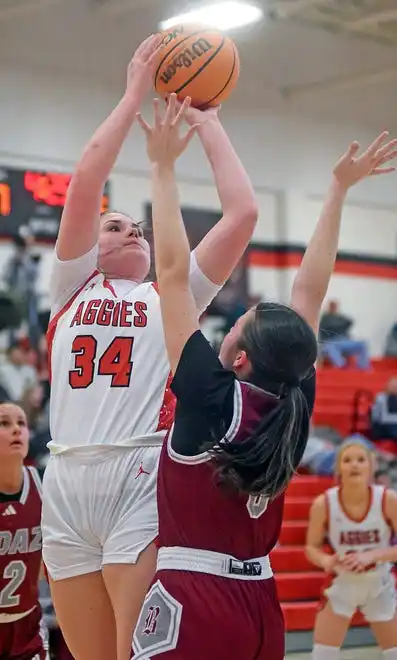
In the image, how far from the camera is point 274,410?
2.61 metres

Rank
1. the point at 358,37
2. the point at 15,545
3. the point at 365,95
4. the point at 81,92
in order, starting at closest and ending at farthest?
the point at 15,545, the point at 81,92, the point at 358,37, the point at 365,95

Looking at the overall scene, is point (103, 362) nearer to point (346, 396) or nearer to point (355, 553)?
point (355, 553)

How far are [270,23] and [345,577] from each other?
932 cm

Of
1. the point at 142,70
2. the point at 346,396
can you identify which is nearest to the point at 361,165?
the point at 142,70

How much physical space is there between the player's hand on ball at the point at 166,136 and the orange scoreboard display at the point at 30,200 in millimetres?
9783

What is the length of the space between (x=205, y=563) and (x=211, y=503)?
151mm

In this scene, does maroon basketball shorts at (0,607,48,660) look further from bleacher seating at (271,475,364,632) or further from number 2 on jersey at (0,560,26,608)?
bleacher seating at (271,475,364,632)

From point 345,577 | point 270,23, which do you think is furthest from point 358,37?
point 345,577

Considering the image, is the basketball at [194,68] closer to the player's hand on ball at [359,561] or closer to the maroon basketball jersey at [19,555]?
the maroon basketball jersey at [19,555]

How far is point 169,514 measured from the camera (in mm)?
2660

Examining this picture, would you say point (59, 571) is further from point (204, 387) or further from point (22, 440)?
point (22, 440)

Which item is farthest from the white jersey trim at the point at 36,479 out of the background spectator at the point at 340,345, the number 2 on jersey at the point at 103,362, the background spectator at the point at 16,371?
the background spectator at the point at 340,345

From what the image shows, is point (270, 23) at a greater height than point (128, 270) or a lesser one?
greater

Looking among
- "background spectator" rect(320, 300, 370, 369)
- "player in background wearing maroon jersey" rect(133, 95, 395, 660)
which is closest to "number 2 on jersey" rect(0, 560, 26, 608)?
"player in background wearing maroon jersey" rect(133, 95, 395, 660)
